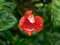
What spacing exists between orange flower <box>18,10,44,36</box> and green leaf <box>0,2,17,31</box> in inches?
2.3

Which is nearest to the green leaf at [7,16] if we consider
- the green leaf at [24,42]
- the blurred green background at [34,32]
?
the blurred green background at [34,32]

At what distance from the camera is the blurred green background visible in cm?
85

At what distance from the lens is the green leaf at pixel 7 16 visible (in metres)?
0.78

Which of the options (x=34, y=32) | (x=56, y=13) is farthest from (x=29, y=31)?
(x=56, y=13)

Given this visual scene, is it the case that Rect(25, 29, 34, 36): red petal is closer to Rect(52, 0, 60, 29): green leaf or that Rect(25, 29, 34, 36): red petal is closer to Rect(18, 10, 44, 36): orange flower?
Rect(18, 10, 44, 36): orange flower

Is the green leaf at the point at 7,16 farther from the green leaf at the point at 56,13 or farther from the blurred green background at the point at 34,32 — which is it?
the green leaf at the point at 56,13

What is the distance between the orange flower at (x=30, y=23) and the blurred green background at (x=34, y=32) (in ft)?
0.07

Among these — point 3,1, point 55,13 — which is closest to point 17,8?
point 3,1

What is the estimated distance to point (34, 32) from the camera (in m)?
0.88

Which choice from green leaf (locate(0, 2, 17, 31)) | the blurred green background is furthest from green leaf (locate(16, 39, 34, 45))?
green leaf (locate(0, 2, 17, 31))

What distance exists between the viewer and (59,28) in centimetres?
90

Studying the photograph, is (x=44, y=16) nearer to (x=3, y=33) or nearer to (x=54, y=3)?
(x=54, y=3)

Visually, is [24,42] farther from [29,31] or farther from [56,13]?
[56,13]

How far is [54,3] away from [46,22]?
10 cm
